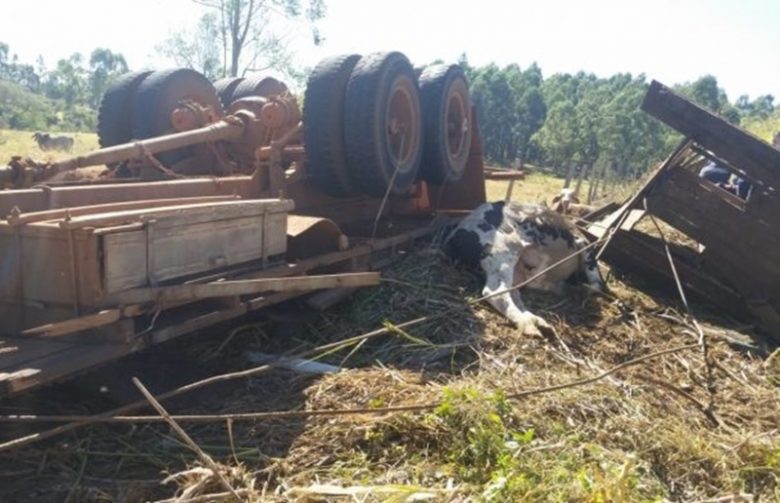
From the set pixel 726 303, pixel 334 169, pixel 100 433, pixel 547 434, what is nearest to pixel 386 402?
pixel 547 434

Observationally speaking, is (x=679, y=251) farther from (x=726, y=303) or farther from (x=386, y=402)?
(x=386, y=402)

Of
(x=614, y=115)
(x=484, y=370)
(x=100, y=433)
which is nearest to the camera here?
(x=100, y=433)

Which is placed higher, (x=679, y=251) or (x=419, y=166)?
(x=419, y=166)

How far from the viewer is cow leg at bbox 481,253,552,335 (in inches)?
212

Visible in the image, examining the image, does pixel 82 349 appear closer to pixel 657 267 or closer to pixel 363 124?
pixel 363 124

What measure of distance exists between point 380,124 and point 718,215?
3.40m

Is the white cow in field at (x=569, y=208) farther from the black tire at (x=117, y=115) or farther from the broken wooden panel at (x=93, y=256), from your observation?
the broken wooden panel at (x=93, y=256)

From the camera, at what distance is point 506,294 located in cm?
577

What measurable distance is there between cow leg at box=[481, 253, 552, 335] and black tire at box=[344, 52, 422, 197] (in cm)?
105

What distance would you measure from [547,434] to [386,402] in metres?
0.84

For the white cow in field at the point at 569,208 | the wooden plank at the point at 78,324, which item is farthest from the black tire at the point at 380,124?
the white cow in field at the point at 569,208

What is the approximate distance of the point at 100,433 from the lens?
11.6 ft

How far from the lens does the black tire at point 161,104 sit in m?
7.10

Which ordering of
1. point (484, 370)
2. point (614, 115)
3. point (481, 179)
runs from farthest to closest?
point (614, 115), point (481, 179), point (484, 370)
